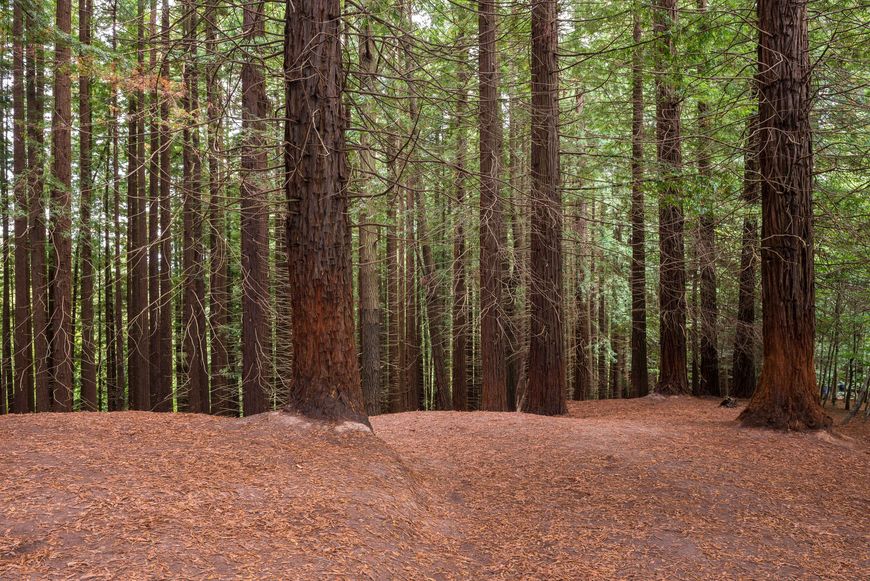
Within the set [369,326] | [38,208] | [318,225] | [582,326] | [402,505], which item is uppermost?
[38,208]

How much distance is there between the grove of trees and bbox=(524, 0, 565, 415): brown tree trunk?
0.04 metres

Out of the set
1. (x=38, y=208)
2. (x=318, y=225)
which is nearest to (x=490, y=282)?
(x=318, y=225)

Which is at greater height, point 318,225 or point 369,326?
point 318,225

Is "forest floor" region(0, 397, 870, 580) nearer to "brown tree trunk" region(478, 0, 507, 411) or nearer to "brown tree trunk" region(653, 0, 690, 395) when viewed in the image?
"brown tree trunk" region(478, 0, 507, 411)

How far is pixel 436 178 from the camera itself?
13.1m

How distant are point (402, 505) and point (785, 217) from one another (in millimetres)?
7040

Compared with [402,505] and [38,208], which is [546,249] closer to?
[402,505]

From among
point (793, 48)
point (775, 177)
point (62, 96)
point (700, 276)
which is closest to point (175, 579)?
point (775, 177)

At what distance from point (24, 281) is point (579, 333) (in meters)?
17.3

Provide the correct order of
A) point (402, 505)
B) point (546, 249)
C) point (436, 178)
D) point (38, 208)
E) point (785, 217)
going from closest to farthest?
point (402, 505) → point (785, 217) → point (546, 249) → point (38, 208) → point (436, 178)

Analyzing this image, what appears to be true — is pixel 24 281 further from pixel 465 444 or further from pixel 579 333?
pixel 579 333

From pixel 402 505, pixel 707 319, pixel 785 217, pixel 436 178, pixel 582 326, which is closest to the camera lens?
pixel 402 505

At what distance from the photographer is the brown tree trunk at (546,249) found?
34.0ft

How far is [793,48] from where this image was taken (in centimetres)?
837
